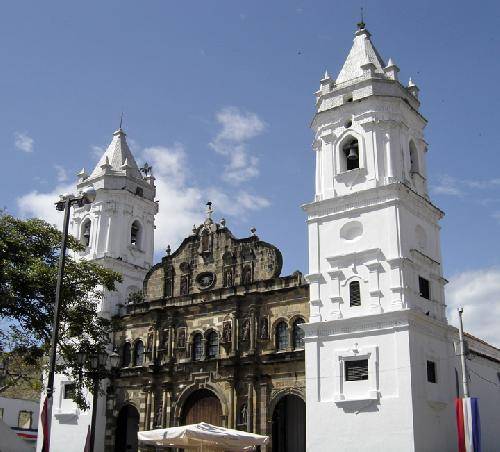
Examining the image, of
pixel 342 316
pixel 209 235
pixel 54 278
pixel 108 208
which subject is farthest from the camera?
pixel 108 208

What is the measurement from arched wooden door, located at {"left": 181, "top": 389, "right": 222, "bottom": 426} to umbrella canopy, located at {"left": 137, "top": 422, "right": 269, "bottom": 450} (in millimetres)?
11909

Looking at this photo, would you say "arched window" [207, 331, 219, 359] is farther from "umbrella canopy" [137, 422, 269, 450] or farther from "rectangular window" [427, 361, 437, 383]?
"umbrella canopy" [137, 422, 269, 450]

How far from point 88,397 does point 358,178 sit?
62.9 feet

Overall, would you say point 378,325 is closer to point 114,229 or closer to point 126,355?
point 126,355

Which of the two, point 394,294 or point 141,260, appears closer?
point 394,294

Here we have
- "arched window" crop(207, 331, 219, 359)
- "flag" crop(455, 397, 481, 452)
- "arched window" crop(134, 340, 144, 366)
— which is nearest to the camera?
"flag" crop(455, 397, 481, 452)

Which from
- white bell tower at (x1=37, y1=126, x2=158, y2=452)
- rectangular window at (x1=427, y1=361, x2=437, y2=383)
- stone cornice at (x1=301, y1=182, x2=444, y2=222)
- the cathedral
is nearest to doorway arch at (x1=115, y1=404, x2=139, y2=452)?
the cathedral

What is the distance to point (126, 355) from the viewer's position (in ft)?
124

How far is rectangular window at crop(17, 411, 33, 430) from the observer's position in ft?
169

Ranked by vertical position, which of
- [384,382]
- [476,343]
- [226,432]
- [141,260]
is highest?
[141,260]

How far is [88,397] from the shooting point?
1478 inches

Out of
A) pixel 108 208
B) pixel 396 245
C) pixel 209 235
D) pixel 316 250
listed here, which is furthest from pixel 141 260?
pixel 396 245

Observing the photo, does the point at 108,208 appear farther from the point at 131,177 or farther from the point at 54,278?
the point at 54,278

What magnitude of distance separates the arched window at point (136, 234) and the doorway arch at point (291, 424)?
14.2 meters
